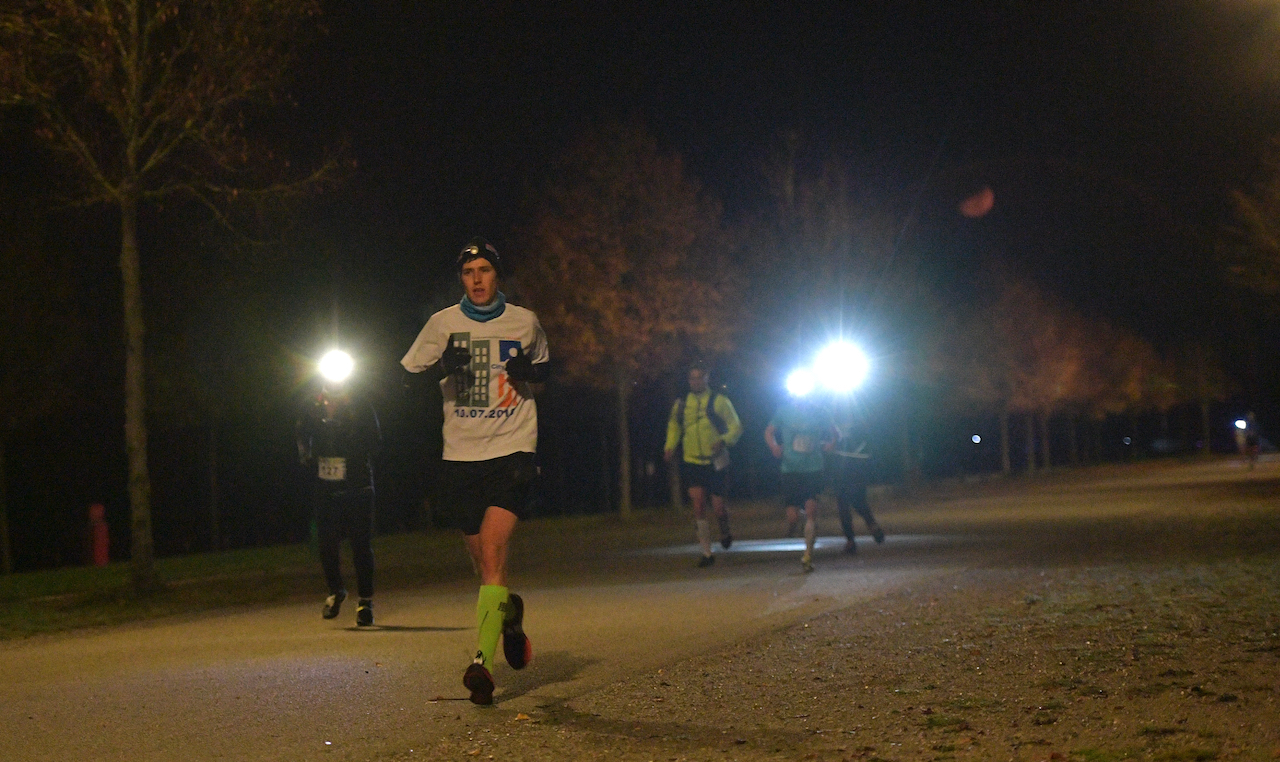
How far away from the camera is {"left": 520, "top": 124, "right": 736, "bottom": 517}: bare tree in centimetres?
2947

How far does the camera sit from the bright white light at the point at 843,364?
30.9 m

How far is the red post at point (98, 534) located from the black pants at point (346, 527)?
1120 centimetres

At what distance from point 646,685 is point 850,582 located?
582 centimetres

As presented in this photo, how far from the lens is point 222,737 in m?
6.67

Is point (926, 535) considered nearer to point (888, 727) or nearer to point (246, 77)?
point (246, 77)

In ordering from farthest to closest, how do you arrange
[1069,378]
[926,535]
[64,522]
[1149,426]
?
1. [1149,426]
2. [1069,378]
3. [64,522]
4. [926,535]

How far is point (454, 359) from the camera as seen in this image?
289 inches

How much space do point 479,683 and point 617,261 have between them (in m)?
22.9

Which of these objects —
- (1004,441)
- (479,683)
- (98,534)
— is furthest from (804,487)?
(1004,441)

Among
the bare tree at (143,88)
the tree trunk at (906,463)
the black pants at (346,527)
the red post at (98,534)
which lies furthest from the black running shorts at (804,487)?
the tree trunk at (906,463)

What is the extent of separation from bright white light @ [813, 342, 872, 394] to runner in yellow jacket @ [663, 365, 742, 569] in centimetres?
1317

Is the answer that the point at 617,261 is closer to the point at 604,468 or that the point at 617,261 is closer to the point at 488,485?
the point at 604,468

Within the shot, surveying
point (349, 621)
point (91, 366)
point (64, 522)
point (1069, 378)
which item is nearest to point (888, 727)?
point (349, 621)

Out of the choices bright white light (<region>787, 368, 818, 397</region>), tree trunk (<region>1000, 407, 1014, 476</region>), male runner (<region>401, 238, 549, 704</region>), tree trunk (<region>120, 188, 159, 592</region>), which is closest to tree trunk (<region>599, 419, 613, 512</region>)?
bright white light (<region>787, 368, 818, 397</region>)
